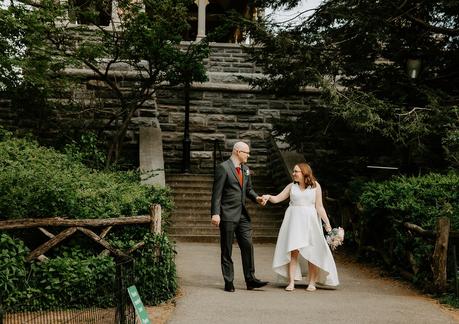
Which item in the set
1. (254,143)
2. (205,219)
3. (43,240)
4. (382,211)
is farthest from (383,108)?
(254,143)

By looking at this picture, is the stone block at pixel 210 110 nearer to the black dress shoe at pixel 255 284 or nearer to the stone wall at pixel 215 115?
the stone wall at pixel 215 115

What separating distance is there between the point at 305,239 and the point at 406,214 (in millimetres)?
1886

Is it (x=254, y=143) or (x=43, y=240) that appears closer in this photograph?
(x=43, y=240)

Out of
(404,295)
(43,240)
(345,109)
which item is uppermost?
(345,109)

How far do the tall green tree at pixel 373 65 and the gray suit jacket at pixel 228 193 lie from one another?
11.1 ft

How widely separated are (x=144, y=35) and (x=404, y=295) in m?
7.26

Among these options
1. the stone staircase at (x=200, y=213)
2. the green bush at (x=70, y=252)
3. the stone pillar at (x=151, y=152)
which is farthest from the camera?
the stone pillar at (x=151, y=152)

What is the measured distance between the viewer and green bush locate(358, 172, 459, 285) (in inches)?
336

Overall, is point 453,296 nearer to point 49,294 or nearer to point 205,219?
point 49,294

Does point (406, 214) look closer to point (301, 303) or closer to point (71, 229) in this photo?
point (301, 303)

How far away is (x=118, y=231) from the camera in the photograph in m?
7.43

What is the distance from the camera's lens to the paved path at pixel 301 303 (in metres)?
6.54

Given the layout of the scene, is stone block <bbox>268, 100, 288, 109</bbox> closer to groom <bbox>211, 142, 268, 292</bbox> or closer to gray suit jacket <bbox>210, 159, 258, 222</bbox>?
groom <bbox>211, 142, 268, 292</bbox>

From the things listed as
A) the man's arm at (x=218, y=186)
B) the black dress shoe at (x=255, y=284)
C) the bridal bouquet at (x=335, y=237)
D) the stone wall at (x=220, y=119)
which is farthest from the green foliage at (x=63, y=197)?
the stone wall at (x=220, y=119)
